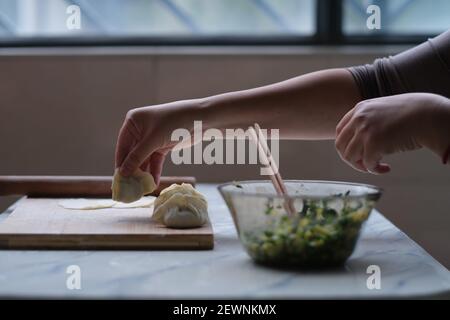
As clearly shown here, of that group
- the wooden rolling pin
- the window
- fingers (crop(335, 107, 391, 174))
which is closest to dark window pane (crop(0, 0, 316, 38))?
the window

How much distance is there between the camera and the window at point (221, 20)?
1.86 m

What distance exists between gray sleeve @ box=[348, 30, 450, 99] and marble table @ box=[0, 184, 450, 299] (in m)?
0.32

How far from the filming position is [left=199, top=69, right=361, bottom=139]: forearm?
3.71 feet

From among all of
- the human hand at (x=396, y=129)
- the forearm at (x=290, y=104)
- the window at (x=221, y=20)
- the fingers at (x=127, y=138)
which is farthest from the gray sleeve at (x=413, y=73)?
the window at (x=221, y=20)

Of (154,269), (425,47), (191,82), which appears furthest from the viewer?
(191,82)

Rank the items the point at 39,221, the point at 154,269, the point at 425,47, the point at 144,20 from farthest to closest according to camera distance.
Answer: the point at 144,20, the point at 425,47, the point at 39,221, the point at 154,269

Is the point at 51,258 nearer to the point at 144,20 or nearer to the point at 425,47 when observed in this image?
the point at 425,47

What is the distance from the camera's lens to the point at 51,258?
2.77ft

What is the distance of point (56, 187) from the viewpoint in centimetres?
128

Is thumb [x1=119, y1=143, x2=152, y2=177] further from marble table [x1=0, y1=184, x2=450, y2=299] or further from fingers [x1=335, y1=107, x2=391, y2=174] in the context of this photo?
fingers [x1=335, y1=107, x2=391, y2=174]

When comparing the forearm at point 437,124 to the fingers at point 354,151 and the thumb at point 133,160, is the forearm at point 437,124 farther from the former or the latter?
the thumb at point 133,160

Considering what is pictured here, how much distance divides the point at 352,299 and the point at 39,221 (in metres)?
0.50

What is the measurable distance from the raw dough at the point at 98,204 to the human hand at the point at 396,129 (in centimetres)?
41
